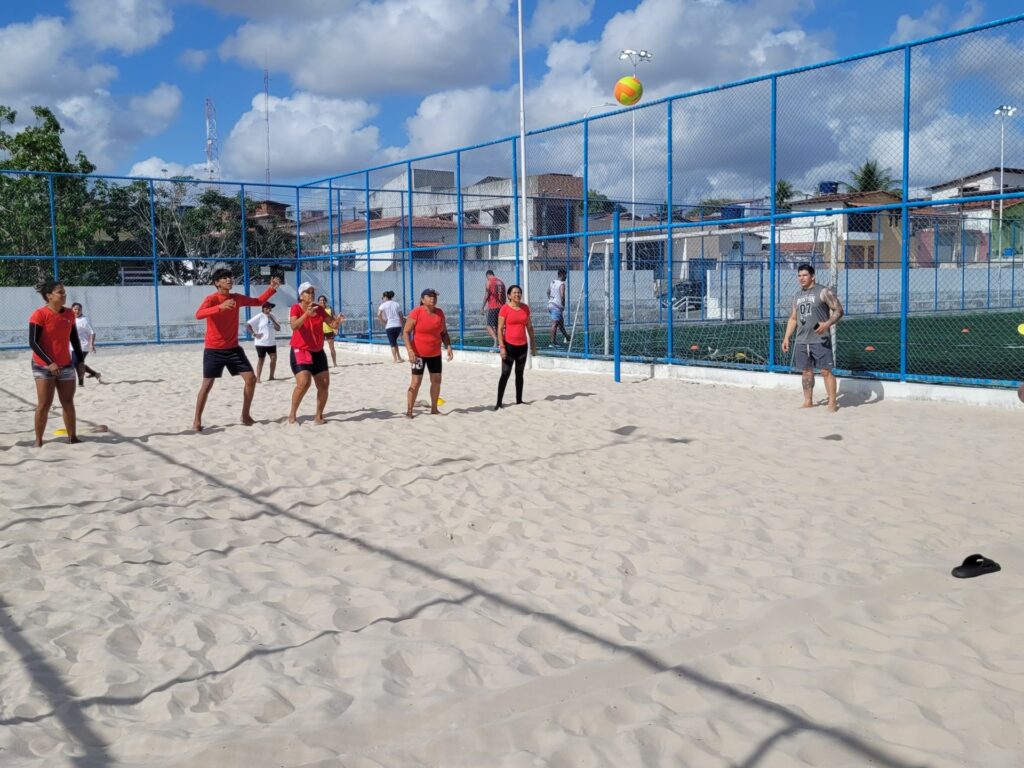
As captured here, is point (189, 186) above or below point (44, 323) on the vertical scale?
above

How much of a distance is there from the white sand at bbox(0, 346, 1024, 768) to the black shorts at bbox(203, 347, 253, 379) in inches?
39.7

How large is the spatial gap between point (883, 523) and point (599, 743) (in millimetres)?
3210

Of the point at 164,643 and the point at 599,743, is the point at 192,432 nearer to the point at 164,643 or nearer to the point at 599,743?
Answer: the point at 164,643

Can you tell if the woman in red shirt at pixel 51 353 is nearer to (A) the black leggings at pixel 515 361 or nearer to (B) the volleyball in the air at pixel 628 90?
(A) the black leggings at pixel 515 361

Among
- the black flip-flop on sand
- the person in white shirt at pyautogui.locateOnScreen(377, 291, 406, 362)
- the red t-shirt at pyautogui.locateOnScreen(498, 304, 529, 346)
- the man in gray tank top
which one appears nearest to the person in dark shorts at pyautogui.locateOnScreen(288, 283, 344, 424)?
the red t-shirt at pyautogui.locateOnScreen(498, 304, 529, 346)

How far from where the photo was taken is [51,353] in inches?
325

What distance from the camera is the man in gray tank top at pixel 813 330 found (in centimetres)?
1026

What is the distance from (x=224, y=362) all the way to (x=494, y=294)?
848 centimetres

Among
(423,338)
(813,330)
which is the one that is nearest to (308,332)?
(423,338)

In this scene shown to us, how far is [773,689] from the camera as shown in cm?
356

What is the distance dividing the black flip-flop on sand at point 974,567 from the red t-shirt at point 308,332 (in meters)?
6.74

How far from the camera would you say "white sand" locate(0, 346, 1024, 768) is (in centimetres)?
326

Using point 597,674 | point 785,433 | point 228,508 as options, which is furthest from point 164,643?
point 785,433

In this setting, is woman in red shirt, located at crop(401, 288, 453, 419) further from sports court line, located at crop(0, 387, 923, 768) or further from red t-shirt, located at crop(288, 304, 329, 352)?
sports court line, located at crop(0, 387, 923, 768)
